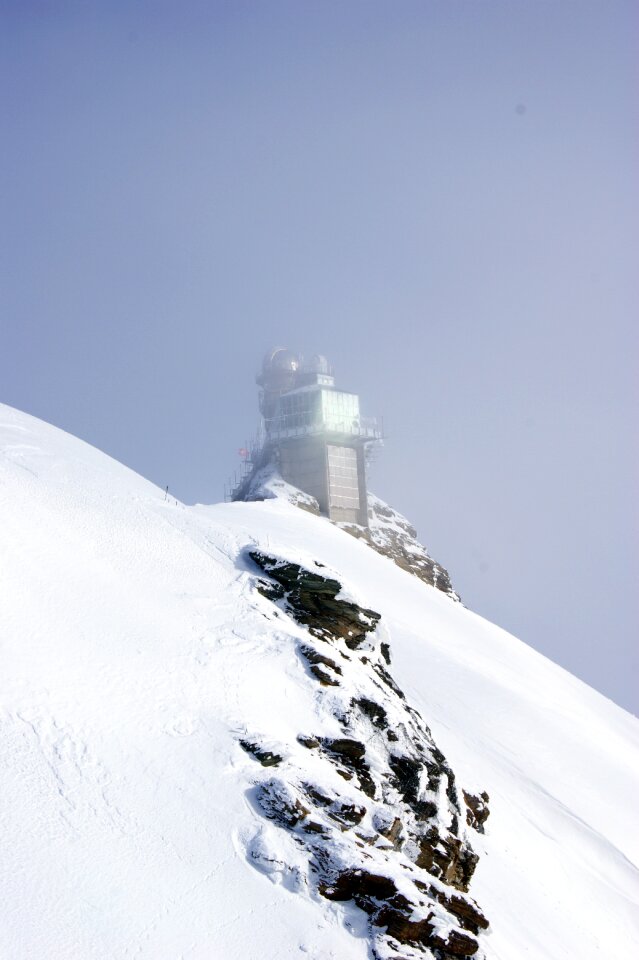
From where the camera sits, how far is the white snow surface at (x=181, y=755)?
433 inches

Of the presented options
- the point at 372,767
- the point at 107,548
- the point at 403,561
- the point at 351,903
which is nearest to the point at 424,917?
the point at 351,903

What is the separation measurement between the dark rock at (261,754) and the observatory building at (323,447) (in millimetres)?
65716

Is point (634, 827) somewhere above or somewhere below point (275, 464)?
below

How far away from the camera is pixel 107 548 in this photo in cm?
1961

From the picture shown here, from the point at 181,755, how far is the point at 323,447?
7070cm

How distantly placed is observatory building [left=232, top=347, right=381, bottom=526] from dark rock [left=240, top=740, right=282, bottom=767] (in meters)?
65.7

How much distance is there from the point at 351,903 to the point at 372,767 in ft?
12.6

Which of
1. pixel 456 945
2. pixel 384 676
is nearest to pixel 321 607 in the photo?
pixel 384 676

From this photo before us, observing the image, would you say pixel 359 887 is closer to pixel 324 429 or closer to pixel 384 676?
pixel 384 676

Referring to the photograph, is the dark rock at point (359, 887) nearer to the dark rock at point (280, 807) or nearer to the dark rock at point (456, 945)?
the dark rock at point (456, 945)

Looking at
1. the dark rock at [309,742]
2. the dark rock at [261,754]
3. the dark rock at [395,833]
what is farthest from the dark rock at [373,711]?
the dark rock at [261,754]

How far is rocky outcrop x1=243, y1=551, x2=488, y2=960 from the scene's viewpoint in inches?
495

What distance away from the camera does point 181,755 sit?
1379 cm

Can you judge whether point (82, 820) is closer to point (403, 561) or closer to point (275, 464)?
point (403, 561)
